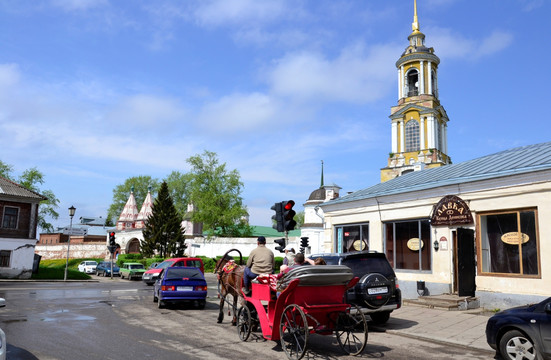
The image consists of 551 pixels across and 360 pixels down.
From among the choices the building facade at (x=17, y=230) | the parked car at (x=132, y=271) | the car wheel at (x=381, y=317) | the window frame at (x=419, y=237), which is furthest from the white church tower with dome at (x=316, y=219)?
the car wheel at (x=381, y=317)

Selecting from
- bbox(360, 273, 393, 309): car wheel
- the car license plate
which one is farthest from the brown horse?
the car license plate

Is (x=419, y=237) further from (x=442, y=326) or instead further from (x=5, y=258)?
(x=5, y=258)

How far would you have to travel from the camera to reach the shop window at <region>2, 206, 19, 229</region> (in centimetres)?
3381

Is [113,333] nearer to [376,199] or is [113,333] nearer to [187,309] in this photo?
[187,309]

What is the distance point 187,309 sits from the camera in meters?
14.6

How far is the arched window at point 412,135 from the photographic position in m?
51.5

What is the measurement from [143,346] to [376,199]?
1176cm

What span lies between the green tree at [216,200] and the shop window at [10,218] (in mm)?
27423

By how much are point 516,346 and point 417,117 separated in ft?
156

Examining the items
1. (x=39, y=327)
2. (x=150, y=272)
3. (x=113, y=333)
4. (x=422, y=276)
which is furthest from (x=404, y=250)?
(x=150, y=272)

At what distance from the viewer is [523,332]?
7039 mm

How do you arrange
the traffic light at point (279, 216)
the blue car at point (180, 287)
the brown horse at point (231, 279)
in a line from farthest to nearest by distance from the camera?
the blue car at point (180, 287), the traffic light at point (279, 216), the brown horse at point (231, 279)

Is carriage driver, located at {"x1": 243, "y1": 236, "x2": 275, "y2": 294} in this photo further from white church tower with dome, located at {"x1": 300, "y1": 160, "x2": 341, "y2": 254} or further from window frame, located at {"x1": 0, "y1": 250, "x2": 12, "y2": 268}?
white church tower with dome, located at {"x1": 300, "y1": 160, "x2": 341, "y2": 254}

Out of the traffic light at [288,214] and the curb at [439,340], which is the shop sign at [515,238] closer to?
the curb at [439,340]
